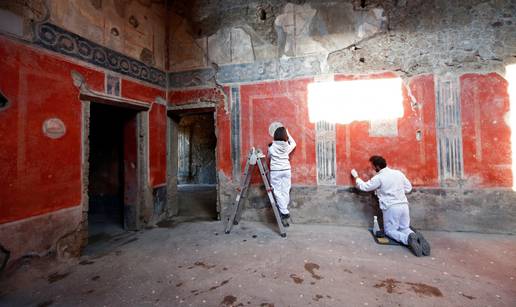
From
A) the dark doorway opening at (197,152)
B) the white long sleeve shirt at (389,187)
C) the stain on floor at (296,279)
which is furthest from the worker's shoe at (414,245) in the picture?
the dark doorway opening at (197,152)

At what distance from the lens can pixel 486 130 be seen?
338cm

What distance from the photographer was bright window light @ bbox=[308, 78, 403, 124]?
12.1ft

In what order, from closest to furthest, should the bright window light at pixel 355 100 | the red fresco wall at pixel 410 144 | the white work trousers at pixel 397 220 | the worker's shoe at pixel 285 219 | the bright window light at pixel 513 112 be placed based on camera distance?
1. the white work trousers at pixel 397 220
2. the bright window light at pixel 513 112
3. the red fresco wall at pixel 410 144
4. the bright window light at pixel 355 100
5. the worker's shoe at pixel 285 219

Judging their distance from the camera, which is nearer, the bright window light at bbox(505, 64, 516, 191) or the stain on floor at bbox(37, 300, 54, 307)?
the stain on floor at bbox(37, 300, 54, 307)

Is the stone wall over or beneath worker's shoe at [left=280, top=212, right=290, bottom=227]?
over

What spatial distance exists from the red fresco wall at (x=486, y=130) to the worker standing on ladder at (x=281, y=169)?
101 inches

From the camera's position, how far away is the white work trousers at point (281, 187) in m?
3.75

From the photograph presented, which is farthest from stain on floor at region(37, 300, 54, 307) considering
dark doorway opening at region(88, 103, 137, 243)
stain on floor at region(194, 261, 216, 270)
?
dark doorway opening at region(88, 103, 137, 243)

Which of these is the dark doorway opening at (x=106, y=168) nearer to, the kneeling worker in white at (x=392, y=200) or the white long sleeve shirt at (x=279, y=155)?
the white long sleeve shirt at (x=279, y=155)

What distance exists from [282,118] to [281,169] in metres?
0.90

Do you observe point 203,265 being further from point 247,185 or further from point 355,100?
point 355,100

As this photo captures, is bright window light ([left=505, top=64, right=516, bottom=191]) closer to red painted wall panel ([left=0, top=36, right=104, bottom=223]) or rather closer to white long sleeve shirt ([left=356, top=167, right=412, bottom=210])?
white long sleeve shirt ([left=356, top=167, right=412, bottom=210])

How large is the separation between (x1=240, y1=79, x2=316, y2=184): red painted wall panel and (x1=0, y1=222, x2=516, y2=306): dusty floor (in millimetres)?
1184

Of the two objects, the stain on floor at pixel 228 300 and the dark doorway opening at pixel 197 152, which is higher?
the dark doorway opening at pixel 197 152
